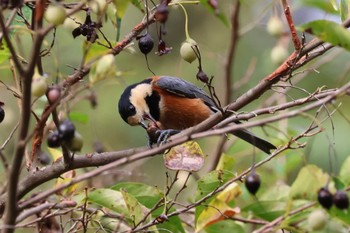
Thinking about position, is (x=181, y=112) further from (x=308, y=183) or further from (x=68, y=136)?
(x=68, y=136)

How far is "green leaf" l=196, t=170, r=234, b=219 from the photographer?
8.49ft

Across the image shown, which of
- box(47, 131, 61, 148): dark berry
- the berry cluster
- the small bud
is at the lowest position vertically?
box(47, 131, 61, 148): dark berry

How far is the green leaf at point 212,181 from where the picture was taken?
2588 mm

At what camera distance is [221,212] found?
272cm

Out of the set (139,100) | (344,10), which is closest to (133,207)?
(344,10)

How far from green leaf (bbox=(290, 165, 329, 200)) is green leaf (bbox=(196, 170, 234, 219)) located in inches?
12.9

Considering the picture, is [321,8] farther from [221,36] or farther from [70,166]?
[221,36]

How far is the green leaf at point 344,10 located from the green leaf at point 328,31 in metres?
0.47

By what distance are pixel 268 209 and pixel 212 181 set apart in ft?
1.04

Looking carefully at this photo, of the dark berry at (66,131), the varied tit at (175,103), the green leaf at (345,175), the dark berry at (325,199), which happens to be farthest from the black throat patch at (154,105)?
the dark berry at (66,131)

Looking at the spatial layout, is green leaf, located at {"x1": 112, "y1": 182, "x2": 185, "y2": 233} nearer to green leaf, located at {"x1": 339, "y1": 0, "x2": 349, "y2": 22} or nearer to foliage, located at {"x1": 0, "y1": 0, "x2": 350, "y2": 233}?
foliage, located at {"x1": 0, "y1": 0, "x2": 350, "y2": 233}

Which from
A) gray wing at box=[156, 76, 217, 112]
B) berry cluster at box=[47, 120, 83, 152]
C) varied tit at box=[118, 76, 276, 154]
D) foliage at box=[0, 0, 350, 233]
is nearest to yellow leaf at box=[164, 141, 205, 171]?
foliage at box=[0, 0, 350, 233]

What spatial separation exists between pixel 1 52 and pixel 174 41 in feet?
16.4

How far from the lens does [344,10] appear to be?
7.52ft
